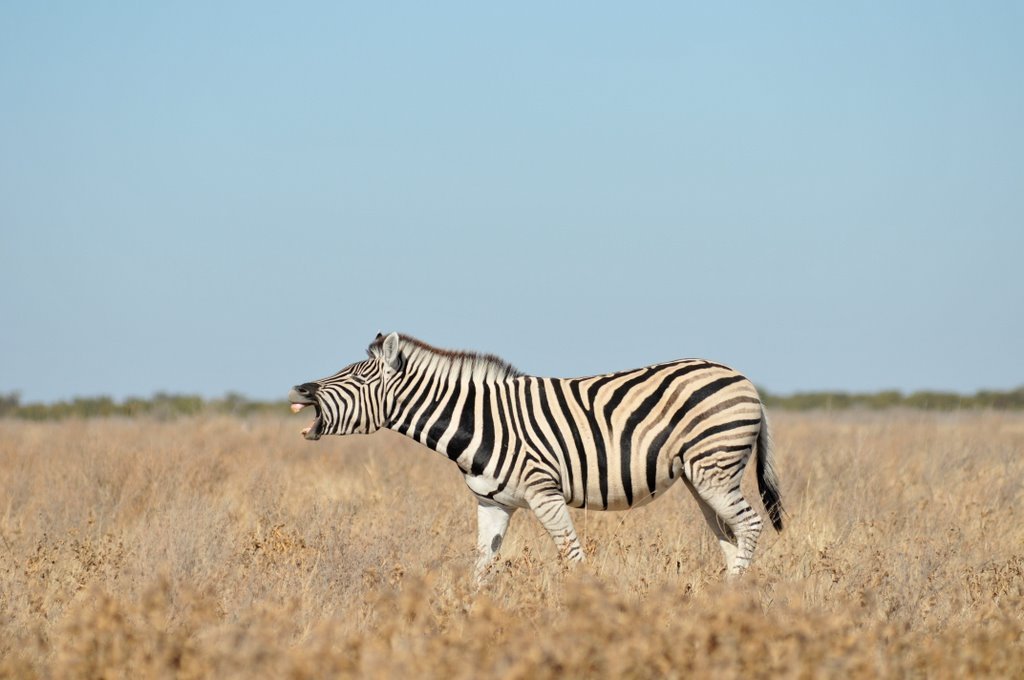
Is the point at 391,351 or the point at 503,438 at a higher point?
the point at 391,351

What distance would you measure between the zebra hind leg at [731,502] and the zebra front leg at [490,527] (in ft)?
4.79

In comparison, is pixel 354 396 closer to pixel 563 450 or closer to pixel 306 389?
pixel 306 389

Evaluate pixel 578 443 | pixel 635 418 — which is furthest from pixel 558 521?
pixel 635 418

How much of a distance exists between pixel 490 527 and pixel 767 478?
7.51 ft

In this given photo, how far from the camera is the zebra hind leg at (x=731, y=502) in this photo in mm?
9133

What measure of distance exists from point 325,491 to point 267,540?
4.61m

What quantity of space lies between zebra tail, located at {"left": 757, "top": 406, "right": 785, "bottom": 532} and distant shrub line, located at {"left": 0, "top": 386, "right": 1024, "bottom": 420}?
17.8 metres

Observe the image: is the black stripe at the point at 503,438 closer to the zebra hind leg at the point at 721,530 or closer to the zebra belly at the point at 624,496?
the zebra belly at the point at 624,496

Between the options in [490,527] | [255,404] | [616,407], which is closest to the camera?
[490,527]

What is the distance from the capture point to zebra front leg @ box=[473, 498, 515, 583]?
359 inches

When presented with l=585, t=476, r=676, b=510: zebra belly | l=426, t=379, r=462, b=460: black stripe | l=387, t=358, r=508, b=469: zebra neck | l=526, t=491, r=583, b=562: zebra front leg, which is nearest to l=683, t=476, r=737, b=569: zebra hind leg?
l=585, t=476, r=676, b=510: zebra belly

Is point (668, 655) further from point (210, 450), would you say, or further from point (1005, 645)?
point (210, 450)

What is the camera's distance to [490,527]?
9.20 metres

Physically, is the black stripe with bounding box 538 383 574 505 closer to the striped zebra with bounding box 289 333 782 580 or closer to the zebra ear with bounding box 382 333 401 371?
the striped zebra with bounding box 289 333 782 580
